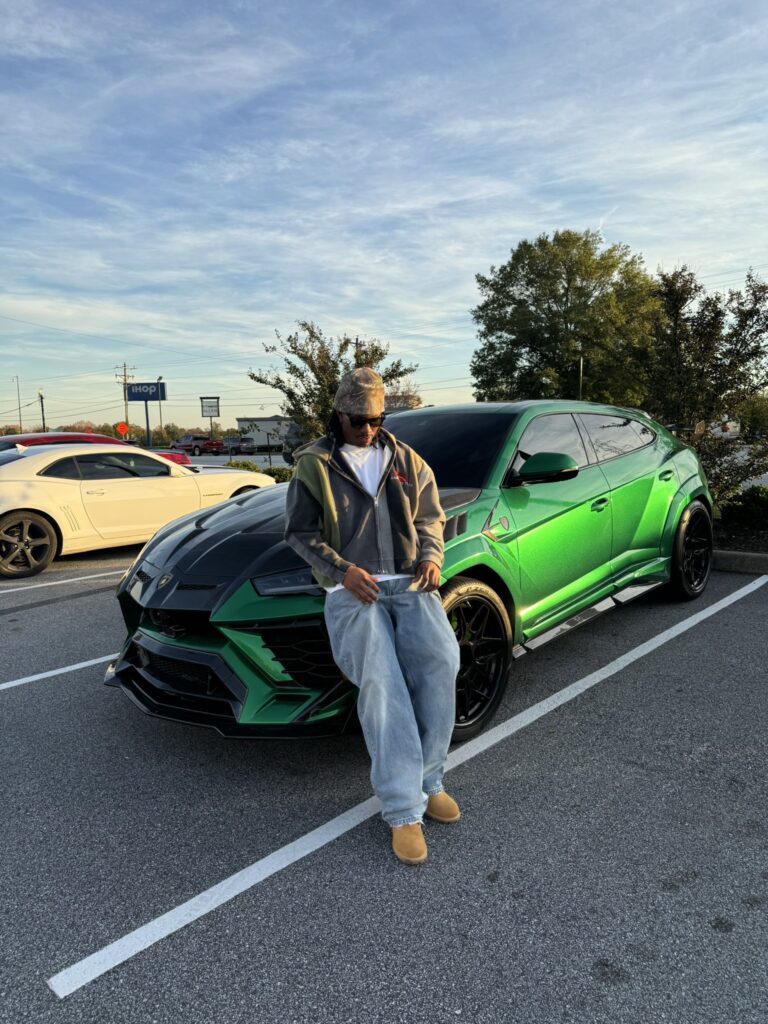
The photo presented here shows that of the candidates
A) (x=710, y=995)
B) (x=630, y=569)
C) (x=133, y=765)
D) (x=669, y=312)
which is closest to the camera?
(x=710, y=995)

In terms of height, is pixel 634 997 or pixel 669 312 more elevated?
pixel 669 312

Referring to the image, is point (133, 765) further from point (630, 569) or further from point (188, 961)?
point (630, 569)

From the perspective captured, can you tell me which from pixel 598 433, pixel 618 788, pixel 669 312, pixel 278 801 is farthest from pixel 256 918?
pixel 669 312

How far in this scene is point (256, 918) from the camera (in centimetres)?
220

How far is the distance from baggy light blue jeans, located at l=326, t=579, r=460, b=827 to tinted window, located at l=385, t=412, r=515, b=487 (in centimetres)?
116

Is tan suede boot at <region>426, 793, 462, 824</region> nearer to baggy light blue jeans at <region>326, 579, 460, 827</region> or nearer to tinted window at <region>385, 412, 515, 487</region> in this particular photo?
baggy light blue jeans at <region>326, 579, 460, 827</region>

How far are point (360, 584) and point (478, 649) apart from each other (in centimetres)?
94

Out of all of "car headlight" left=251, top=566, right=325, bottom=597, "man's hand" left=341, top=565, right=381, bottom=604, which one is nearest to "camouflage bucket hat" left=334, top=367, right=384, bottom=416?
"man's hand" left=341, top=565, right=381, bottom=604

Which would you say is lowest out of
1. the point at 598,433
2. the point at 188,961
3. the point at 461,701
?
the point at 188,961

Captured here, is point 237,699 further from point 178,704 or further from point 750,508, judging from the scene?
point 750,508

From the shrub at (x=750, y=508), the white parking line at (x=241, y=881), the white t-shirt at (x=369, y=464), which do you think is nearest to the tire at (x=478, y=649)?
the white parking line at (x=241, y=881)

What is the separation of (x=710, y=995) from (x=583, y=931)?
358 millimetres

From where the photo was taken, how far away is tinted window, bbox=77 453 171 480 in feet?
25.8

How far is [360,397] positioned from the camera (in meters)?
2.69
